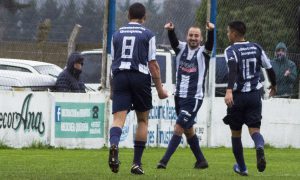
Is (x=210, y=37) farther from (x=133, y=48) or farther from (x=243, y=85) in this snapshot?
(x=133, y=48)

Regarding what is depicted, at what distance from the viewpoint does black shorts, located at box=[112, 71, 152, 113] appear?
39.6 feet

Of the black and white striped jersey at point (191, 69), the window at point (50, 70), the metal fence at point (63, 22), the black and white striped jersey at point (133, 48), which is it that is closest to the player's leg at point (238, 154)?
the black and white striped jersey at point (191, 69)

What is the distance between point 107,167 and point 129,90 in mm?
1972

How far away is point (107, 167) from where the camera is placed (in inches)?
543

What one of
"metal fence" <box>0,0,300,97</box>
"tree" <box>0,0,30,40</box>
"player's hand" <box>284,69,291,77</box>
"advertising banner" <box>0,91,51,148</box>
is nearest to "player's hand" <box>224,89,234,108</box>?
"advertising banner" <box>0,91,51,148</box>

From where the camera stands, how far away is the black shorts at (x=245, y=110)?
42.1 ft

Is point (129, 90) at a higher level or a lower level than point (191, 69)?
lower

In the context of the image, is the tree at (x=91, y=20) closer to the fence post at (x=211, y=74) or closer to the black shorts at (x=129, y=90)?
the fence post at (x=211, y=74)

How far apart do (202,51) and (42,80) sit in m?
7.04

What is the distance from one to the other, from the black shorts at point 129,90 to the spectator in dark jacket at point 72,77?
830cm

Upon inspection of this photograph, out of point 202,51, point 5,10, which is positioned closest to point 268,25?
point 5,10

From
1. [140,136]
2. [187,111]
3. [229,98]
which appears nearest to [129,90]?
[140,136]

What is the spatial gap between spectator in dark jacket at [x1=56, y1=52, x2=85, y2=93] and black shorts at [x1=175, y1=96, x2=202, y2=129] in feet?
21.1

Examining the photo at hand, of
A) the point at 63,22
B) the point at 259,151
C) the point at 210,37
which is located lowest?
the point at 259,151
